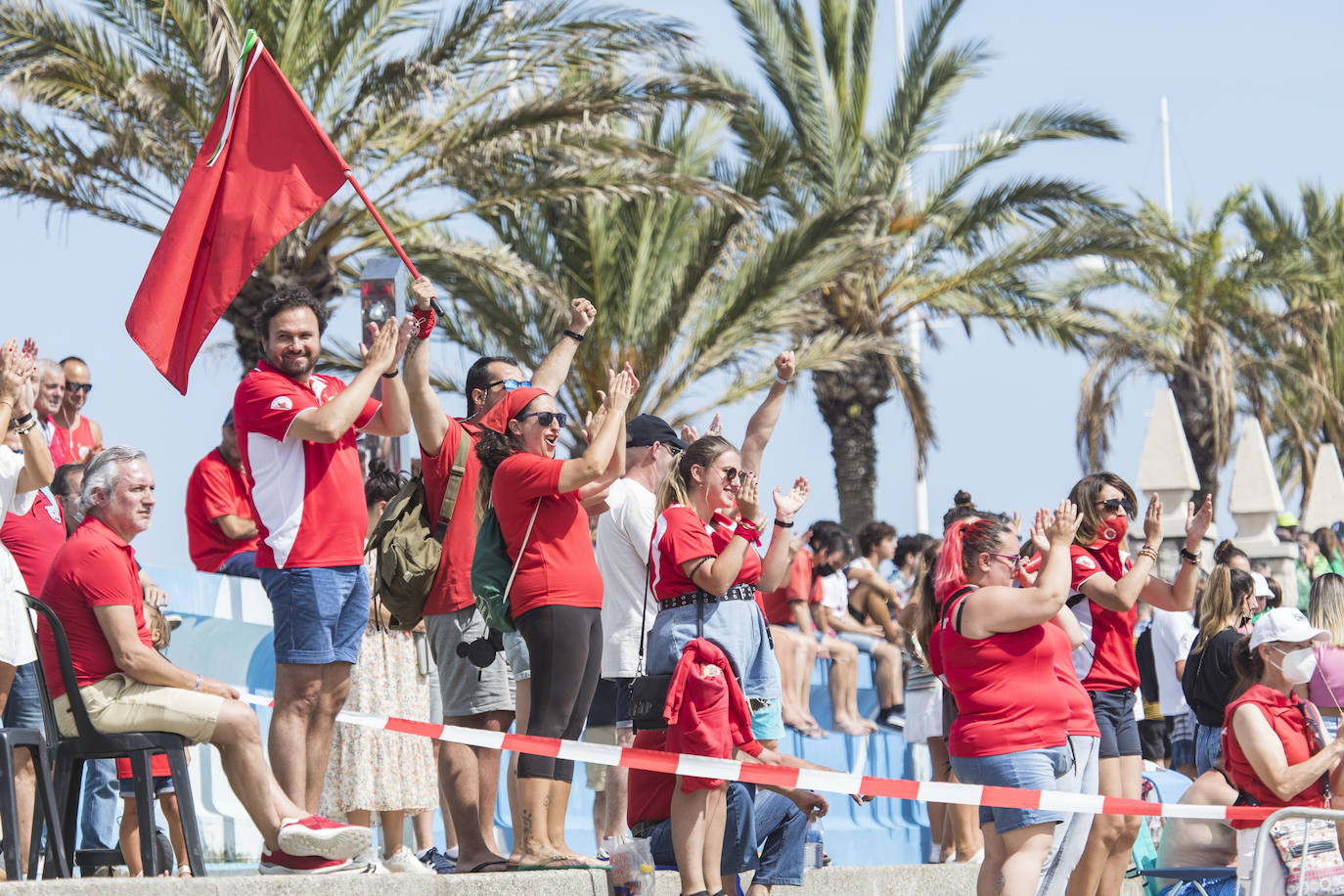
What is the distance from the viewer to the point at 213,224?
21.6 feet

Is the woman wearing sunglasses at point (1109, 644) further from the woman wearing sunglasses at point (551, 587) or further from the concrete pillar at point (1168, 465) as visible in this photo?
the concrete pillar at point (1168, 465)

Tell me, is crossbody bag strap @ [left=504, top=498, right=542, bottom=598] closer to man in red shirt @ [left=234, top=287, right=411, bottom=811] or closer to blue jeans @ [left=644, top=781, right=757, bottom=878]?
man in red shirt @ [left=234, top=287, right=411, bottom=811]

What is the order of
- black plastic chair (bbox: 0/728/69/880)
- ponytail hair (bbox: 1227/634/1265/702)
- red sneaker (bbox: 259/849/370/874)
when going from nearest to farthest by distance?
black plastic chair (bbox: 0/728/69/880) < red sneaker (bbox: 259/849/370/874) < ponytail hair (bbox: 1227/634/1265/702)

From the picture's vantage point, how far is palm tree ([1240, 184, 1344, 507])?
24656 mm

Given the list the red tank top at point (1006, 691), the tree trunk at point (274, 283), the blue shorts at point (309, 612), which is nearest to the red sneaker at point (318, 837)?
the blue shorts at point (309, 612)

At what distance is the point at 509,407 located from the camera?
20.4 ft

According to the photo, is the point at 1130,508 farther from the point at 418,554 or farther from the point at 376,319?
the point at 376,319

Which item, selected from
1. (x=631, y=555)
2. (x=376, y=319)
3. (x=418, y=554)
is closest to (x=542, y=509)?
(x=418, y=554)

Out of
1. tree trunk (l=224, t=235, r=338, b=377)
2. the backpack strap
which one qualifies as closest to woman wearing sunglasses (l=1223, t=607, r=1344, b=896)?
the backpack strap

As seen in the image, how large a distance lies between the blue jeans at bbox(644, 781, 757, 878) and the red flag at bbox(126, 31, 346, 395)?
7.82ft

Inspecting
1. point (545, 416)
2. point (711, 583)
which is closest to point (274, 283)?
point (545, 416)

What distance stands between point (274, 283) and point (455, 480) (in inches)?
293

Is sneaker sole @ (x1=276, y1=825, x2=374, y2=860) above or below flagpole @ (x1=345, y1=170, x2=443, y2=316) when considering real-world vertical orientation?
below

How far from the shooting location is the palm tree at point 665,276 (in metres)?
16.4
